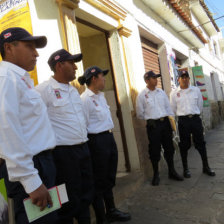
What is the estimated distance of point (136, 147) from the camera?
4.38m

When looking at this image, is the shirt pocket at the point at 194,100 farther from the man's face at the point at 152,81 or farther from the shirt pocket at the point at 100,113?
the shirt pocket at the point at 100,113

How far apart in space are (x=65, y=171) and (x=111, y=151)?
35.1 inches

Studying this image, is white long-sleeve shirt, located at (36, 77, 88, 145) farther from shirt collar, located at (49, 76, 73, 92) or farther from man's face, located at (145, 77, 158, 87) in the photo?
man's face, located at (145, 77, 158, 87)

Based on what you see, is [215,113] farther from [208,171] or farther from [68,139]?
[68,139]

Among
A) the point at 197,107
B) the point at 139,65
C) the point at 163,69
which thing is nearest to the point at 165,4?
the point at 163,69

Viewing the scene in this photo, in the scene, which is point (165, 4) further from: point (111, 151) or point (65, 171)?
point (65, 171)

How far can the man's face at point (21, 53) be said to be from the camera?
1.60m

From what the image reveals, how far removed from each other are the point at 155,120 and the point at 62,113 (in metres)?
2.25

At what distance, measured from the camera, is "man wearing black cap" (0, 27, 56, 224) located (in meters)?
1.34

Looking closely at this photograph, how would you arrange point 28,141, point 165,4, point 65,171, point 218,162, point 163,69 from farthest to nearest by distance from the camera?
point 163,69
point 165,4
point 218,162
point 65,171
point 28,141

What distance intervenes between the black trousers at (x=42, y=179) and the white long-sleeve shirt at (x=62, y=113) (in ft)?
1.71

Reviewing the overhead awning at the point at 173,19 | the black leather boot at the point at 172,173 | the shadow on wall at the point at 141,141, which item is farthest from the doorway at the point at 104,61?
the overhead awning at the point at 173,19

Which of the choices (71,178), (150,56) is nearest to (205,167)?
(71,178)

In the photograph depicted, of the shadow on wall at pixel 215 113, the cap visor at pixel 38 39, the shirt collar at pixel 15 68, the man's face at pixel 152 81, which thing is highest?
the cap visor at pixel 38 39
